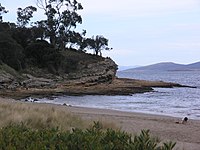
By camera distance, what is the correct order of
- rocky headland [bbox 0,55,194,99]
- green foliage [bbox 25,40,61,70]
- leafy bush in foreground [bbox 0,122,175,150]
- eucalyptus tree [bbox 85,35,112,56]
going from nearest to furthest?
leafy bush in foreground [bbox 0,122,175,150], rocky headland [bbox 0,55,194,99], green foliage [bbox 25,40,61,70], eucalyptus tree [bbox 85,35,112,56]

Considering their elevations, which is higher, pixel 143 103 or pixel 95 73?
pixel 95 73

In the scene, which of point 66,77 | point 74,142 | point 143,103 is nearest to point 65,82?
point 66,77

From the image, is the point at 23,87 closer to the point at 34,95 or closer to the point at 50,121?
the point at 34,95

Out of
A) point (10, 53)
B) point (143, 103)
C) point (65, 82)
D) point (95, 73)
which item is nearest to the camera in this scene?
point (143, 103)

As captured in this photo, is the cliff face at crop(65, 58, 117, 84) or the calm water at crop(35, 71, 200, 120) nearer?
the calm water at crop(35, 71, 200, 120)

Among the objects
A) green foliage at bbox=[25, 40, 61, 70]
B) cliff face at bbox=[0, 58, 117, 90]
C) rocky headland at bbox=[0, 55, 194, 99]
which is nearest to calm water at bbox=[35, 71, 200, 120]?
rocky headland at bbox=[0, 55, 194, 99]

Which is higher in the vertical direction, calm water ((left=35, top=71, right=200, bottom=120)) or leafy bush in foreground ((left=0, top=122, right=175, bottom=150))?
leafy bush in foreground ((left=0, top=122, right=175, bottom=150))

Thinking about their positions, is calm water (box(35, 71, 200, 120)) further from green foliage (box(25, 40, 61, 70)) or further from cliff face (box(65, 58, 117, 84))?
green foliage (box(25, 40, 61, 70))

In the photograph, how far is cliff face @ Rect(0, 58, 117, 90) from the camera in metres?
50.1

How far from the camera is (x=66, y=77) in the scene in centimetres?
6206

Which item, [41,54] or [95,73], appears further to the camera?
[95,73]

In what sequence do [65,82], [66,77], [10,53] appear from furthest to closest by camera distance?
[66,77] < [65,82] < [10,53]

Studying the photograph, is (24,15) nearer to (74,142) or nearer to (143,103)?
(143,103)

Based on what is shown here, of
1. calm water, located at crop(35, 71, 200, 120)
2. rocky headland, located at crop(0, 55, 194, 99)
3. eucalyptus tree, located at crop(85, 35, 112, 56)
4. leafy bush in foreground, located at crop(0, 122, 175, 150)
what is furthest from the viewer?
eucalyptus tree, located at crop(85, 35, 112, 56)
